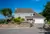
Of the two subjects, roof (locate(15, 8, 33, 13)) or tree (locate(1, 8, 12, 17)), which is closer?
tree (locate(1, 8, 12, 17))

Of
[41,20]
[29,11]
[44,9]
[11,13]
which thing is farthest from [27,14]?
[44,9]

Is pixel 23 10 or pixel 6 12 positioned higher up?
pixel 23 10

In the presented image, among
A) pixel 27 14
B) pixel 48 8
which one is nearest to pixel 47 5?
pixel 48 8

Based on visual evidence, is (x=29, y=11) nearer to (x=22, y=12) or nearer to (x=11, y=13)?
(x=22, y=12)

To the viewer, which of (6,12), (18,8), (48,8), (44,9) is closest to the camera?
(48,8)

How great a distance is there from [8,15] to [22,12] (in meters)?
7.61

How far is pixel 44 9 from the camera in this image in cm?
3722

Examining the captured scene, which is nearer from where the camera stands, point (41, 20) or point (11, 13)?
point (41, 20)

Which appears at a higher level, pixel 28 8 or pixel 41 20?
pixel 28 8

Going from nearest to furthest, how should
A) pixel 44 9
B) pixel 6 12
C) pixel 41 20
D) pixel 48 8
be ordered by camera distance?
pixel 48 8
pixel 44 9
pixel 41 20
pixel 6 12

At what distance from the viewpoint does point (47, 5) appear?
116 feet

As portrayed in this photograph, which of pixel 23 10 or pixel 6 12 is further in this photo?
pixel 23 10

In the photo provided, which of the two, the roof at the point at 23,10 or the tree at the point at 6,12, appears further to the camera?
the roof at the point at 23,10

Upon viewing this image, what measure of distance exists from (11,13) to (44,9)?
44317mm
